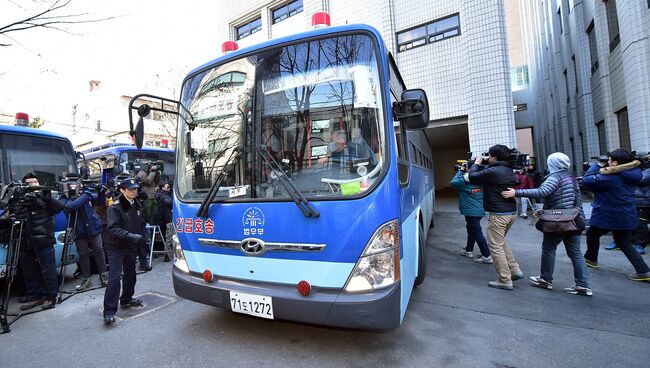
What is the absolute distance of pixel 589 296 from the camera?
13.0 feet

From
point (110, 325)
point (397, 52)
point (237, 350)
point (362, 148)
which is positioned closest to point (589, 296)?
point (362, 148)

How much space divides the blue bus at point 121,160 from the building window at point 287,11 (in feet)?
29.6

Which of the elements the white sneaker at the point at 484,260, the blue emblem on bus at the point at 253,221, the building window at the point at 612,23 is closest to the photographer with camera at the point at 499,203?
the white sneaker at the point at 484,260

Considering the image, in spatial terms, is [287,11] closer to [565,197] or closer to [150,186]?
[150,186]

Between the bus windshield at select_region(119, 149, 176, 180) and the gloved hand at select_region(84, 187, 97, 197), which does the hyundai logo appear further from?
the bus windshield at select_region(119, 149, 176, 180)

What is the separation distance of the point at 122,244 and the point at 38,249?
5.09ft

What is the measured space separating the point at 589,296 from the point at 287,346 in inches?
151

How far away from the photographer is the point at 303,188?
2.63 metres

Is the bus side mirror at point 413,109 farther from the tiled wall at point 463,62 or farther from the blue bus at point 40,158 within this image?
the tiled wall at point 463,62

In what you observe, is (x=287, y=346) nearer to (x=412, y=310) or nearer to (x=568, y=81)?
(x=412, y=310)

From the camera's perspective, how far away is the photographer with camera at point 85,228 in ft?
16.1

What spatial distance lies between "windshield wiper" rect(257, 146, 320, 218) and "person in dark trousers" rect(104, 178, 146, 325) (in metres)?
2.01

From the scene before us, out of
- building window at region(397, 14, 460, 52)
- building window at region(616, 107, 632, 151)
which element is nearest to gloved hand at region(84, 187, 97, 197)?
building window at region(397, 14, 460, 52)

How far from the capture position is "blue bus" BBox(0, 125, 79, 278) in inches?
209
